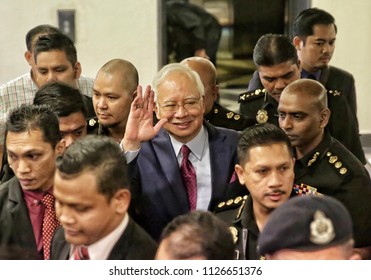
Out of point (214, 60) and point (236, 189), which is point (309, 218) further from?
point (214, 60)

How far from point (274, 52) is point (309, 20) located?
0.10 meters

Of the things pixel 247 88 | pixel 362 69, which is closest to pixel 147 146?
pixel 247 88

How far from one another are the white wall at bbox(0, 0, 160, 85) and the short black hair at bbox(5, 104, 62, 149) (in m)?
0.29

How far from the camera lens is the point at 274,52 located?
1526 mm

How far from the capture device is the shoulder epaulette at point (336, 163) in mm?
1270

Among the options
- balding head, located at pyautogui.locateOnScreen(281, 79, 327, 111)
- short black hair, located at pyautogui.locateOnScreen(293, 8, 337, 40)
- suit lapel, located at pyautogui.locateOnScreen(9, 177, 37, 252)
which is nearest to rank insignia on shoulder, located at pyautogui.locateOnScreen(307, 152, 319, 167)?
balding head, located at pyautogui.locateOnScreen(281, 79, 327, 111)

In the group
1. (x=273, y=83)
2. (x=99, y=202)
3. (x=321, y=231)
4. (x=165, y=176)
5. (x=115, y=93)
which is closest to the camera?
(x=321, y=231)

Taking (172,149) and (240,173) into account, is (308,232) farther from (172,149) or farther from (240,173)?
(172,149)

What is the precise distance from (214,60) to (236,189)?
47 centimetres

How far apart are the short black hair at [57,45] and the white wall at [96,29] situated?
16mm

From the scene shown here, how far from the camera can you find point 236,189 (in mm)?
1256

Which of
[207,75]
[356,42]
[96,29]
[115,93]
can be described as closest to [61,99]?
[115,93]

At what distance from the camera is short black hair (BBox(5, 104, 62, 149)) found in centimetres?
121

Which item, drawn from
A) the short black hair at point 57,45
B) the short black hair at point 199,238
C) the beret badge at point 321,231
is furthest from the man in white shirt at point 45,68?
the beret badge at point 321,231
